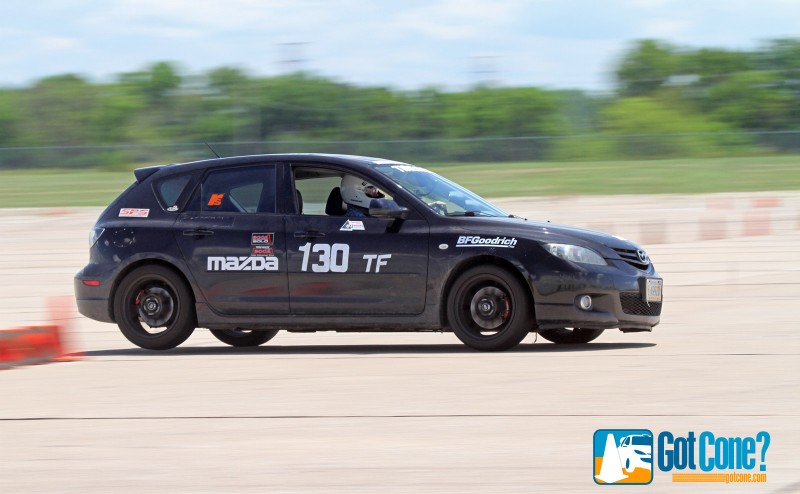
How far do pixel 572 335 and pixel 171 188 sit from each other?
3526 millimetres

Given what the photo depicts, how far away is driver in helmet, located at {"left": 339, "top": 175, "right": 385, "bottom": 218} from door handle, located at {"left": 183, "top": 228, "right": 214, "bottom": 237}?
1.12 meters

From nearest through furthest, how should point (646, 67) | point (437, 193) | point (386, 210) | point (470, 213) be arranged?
point (386, 210), point (470, 213), point (437, 193), point (646, 67)

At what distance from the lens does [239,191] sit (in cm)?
1099

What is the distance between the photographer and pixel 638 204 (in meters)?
32.6

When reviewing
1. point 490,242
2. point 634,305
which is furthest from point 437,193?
point 634,305

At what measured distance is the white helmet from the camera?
35.0 feet

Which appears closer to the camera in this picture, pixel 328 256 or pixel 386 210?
pixel 386 210

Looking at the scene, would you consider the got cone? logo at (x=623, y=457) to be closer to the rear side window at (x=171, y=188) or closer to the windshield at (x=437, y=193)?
the windshield at (x=437, y=193)

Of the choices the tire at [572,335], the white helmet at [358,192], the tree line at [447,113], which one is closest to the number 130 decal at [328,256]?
the white helmet at [358,192]

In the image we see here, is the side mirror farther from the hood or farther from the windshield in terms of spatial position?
the hood

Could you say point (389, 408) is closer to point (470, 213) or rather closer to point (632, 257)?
point (470, 213)

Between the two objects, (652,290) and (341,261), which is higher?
(341,261)

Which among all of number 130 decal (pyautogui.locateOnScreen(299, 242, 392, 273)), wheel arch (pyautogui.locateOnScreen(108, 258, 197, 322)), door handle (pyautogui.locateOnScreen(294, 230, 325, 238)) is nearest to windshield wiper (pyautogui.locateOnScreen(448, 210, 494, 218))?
number 130 decal (pyautogui.locateOnScreen(299, 242, 392, 273))

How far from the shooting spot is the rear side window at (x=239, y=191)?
35.6 ft
